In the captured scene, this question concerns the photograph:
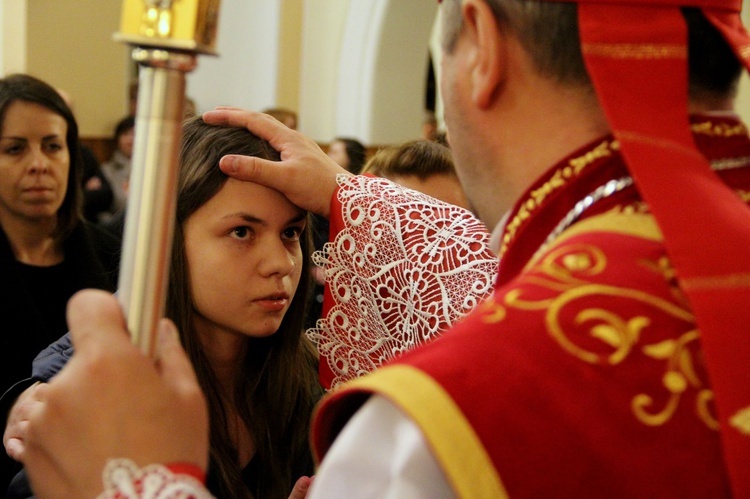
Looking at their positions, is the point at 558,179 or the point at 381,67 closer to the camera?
the point at 558,179

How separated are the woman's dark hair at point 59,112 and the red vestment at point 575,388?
2.60 metres

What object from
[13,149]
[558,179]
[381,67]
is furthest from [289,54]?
[558,179]

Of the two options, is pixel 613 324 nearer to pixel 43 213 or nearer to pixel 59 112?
pixel 43 213

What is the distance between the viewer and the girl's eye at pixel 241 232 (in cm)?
194

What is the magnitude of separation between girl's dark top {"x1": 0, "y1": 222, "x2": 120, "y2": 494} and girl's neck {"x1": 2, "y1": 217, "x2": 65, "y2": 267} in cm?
3

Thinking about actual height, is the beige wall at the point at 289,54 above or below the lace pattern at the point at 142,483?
below

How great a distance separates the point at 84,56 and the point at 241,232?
665cm

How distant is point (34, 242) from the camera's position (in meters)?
3.13

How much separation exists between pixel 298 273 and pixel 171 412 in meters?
1.16

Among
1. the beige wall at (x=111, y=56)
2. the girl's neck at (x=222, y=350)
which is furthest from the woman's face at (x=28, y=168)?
the beige wall at (x=111, y=56)

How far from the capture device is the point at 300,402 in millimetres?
2135

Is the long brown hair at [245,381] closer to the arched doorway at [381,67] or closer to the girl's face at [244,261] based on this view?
the girl's face at [244,261]

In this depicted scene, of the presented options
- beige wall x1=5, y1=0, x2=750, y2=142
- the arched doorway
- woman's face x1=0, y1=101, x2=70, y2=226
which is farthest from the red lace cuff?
the arched doorway

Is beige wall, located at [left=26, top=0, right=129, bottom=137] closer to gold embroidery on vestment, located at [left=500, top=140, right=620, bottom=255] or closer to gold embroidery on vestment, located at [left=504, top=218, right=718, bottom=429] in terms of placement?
gold embroidery on vestment, located at [left=500, top=140, right=620, bottom=255]
